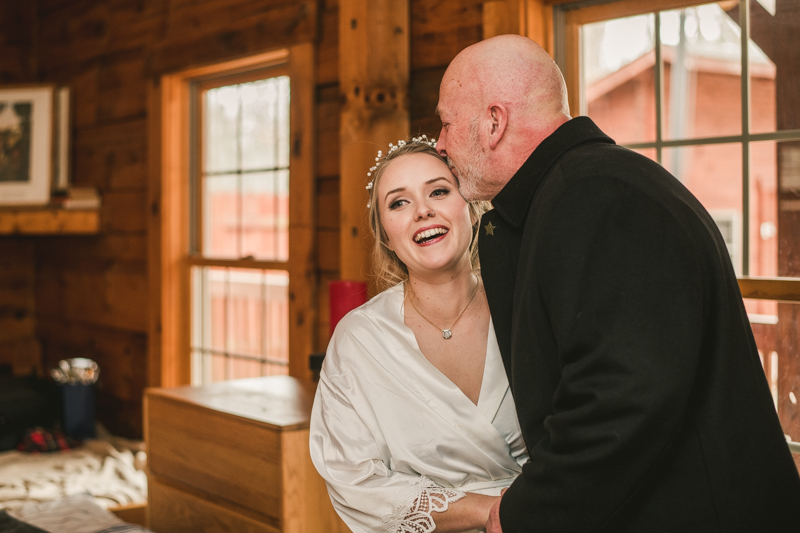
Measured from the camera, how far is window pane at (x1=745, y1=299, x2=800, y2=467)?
1888 mm

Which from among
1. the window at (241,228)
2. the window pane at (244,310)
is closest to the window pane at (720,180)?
the window at (241,228)

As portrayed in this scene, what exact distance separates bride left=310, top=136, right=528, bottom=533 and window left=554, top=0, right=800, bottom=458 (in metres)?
0.76

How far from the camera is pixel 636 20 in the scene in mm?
2119

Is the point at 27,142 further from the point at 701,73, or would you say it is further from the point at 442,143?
the point at 701,73

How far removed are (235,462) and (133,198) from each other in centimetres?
213

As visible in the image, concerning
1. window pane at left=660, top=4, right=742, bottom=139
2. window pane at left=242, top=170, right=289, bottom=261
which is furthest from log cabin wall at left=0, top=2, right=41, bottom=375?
window pane at left=660, top=4, right=742, bottom=139

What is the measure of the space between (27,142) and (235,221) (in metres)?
1.38

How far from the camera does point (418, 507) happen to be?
1.41 meters

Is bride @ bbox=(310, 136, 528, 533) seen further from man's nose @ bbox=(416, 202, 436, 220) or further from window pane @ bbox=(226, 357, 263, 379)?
window pane @ bbox=(226, 357, 263, 379)

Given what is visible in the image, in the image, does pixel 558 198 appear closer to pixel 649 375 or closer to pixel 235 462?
pixel 649 375

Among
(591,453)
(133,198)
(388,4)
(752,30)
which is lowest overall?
(591,453)

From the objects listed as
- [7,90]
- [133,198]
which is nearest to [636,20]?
[133,198]

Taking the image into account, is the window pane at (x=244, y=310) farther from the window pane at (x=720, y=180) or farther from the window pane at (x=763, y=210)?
the window pane at (x=763, y=210)

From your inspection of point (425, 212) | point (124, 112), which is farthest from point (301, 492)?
point (124, 112)
